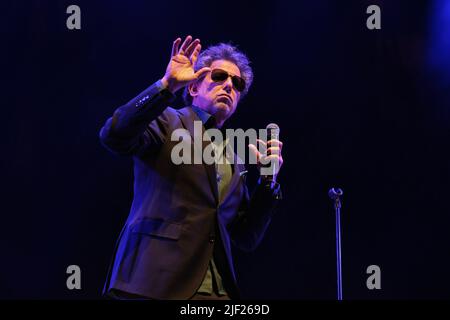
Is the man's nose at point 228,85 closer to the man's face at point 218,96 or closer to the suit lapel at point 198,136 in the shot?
the man's face at point 218,96

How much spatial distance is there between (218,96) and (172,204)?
25.2 inches

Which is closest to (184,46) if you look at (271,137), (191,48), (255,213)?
(191,48)

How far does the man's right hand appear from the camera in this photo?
170 centimetres

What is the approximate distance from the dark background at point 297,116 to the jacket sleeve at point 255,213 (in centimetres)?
126

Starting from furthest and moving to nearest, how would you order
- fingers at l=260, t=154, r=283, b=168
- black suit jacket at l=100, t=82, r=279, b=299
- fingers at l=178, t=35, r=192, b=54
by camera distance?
fingers at l=260, t=154, r=283, b=168 → fingers at l=178, t=35, r=192, b=54 → black suit jacket at l=100, t=82, r=279, b=299

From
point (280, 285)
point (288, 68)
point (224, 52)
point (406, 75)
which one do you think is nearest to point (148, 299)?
point (224, 52)

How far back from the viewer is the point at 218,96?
217cm

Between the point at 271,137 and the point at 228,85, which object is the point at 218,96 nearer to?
the point at 228,85

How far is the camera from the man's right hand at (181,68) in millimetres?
1696

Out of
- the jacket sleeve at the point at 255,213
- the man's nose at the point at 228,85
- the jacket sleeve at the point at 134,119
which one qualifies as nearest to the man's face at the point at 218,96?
the man's nose at the point at 228,85

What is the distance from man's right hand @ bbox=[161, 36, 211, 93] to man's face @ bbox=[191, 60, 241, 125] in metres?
0.33

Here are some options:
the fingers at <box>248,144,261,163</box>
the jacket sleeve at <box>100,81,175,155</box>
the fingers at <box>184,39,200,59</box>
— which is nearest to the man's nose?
the fingers at <box>248,144,261,163</box>

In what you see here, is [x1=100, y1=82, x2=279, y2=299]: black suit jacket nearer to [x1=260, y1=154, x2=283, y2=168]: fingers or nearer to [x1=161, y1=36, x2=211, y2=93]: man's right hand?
[x1=161, y1=36, x2=211, y2=93]: man's right hand
